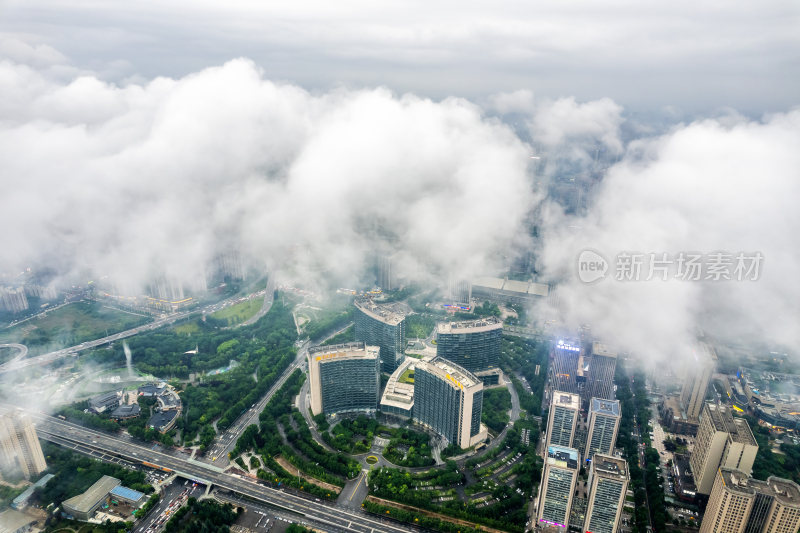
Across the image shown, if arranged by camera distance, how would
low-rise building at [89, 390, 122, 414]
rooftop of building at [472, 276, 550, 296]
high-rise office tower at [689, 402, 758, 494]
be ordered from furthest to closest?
rooftop of building at [472, 276, 550, 296] < low-rise building at [89, 390, 122, 414] < high-rise office tower at [689, 402, 758, 494]

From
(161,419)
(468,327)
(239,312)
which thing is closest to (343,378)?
(468,327)

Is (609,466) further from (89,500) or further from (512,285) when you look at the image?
(512,285)

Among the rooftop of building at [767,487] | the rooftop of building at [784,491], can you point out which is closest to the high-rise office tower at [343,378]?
the rooftop of building at [767,487]

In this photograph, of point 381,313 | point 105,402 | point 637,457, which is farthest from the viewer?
point 381,313

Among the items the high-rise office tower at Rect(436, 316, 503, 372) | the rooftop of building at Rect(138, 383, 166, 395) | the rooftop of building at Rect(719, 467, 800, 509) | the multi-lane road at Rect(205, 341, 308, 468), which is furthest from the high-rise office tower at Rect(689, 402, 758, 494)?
the rooftop of building at Rect(138, 383, 166, 395)

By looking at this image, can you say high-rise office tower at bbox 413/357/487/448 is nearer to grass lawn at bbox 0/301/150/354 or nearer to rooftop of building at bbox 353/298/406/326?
rooftop of building at bbox 353/298/406/326
